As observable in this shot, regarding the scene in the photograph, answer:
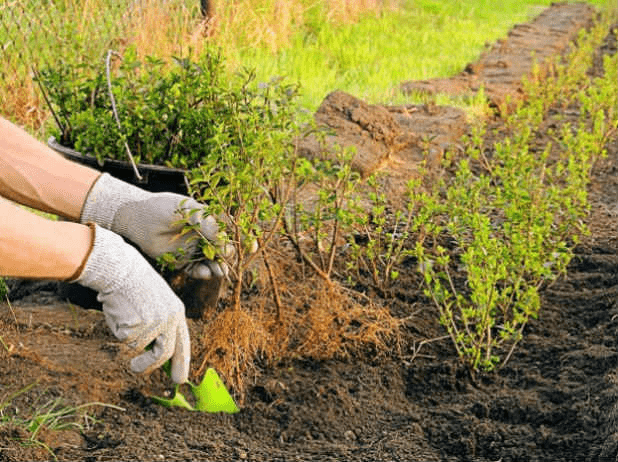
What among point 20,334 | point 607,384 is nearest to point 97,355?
point 20,334

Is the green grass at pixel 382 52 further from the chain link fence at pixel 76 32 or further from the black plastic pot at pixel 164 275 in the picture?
the black plastic pot at pixel 164 275

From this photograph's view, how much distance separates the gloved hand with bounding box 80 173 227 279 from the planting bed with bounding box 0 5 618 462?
0.32 m

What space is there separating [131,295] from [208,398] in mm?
406

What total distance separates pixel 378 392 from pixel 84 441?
0.84 m

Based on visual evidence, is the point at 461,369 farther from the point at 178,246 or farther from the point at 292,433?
the point at 178,246

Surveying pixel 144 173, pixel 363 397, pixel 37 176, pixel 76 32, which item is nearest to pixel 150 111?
pixel 144 173

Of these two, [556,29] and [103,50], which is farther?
[556,29]

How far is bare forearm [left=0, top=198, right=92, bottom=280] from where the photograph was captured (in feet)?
6.86

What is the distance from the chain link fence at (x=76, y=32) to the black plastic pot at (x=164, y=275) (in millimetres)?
1958

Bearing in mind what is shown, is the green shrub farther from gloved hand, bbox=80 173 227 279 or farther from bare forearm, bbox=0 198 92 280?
bare forearm, bbox=0 198 92 280

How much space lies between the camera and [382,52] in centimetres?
781

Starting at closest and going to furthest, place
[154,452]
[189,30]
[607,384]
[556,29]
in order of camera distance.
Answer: [154,452] → [607,384] → [189,30] → [556,29]

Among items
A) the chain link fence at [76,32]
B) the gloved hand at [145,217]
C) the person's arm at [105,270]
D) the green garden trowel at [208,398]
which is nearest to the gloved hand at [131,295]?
the person's arm at [105,270]

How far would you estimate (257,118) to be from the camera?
2.64 meters
